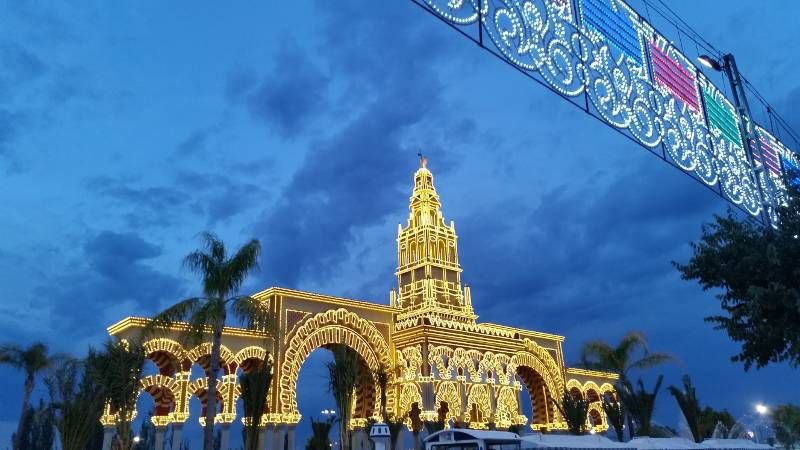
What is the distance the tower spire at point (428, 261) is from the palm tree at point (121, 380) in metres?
21.0

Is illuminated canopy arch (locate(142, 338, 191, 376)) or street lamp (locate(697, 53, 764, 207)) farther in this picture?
illuminated canopy arch (locate(142, 338, 191, 376))

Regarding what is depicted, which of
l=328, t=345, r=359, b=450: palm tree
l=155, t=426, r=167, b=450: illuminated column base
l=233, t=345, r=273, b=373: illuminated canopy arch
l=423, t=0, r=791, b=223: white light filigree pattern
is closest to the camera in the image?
l=423, t=0, r=791, b=223: white light filigree pattern

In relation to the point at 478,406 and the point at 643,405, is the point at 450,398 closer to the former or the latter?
the point at 478,406

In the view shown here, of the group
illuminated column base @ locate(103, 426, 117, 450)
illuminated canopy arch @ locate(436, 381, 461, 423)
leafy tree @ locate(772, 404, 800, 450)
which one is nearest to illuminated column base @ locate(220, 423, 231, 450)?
illuminated column base @ locate(103, 426, 117, 450)

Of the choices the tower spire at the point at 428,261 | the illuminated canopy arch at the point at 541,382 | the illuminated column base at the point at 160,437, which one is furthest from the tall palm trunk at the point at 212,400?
the illuminated canopy arch at the point at 541,382

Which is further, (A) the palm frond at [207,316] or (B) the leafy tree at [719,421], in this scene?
(B) the leafy tree at [719,421]

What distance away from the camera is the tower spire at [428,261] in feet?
150

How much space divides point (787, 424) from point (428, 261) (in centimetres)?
3901

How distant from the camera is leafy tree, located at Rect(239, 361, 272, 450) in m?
22.7

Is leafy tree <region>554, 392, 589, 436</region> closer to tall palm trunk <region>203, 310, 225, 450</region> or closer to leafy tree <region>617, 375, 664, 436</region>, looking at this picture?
leafy tree <region>617, 375, 664, 436</region>

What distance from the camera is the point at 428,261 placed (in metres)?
47.0

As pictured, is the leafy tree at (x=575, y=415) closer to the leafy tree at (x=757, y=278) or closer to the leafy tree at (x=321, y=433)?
the leafy tree at (x=321, y=433)

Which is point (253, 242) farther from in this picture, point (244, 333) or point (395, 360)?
point (395, 360)

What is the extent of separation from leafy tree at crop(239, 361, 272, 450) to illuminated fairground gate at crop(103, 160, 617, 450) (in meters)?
7.99
